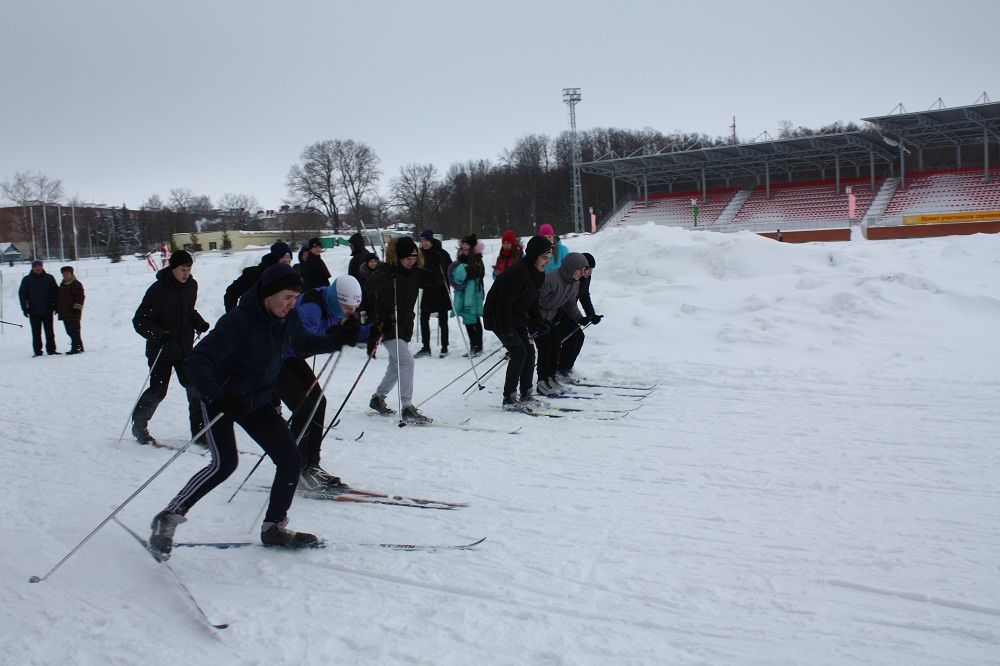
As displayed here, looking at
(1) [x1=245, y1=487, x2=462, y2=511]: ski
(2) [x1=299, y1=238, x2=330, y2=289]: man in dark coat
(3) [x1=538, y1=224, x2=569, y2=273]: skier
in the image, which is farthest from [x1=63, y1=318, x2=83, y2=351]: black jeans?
(1) [x1=245, y1=487, x2=462, y2=511]: ski

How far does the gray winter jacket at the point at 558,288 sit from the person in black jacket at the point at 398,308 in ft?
4.75

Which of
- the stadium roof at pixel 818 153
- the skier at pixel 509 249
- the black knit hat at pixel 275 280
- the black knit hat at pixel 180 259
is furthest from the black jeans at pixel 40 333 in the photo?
the stadium roof at pixel 818 153

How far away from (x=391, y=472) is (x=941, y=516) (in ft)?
11.8

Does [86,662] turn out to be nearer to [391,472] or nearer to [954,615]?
[391,472]

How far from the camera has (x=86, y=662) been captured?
115 inches

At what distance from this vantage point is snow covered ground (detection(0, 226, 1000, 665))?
117 inches

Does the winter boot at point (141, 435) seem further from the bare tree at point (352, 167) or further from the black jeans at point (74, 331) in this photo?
the bare tree at point (352, 167)

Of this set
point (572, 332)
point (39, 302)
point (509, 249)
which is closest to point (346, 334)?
point (572, 332)

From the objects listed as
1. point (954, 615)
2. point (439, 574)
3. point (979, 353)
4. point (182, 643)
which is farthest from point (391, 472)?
point (979, 353)

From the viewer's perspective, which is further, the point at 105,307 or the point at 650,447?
the point at 105,307

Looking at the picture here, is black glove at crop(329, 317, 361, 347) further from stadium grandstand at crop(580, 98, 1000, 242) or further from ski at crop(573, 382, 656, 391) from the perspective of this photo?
stadium grandstand at crop(580, 98, 1000, 242)

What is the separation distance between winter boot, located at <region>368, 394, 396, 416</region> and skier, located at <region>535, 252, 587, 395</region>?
1754 millimetres

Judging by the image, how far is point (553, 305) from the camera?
7.85 meters

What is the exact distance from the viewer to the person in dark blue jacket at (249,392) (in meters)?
3.62
